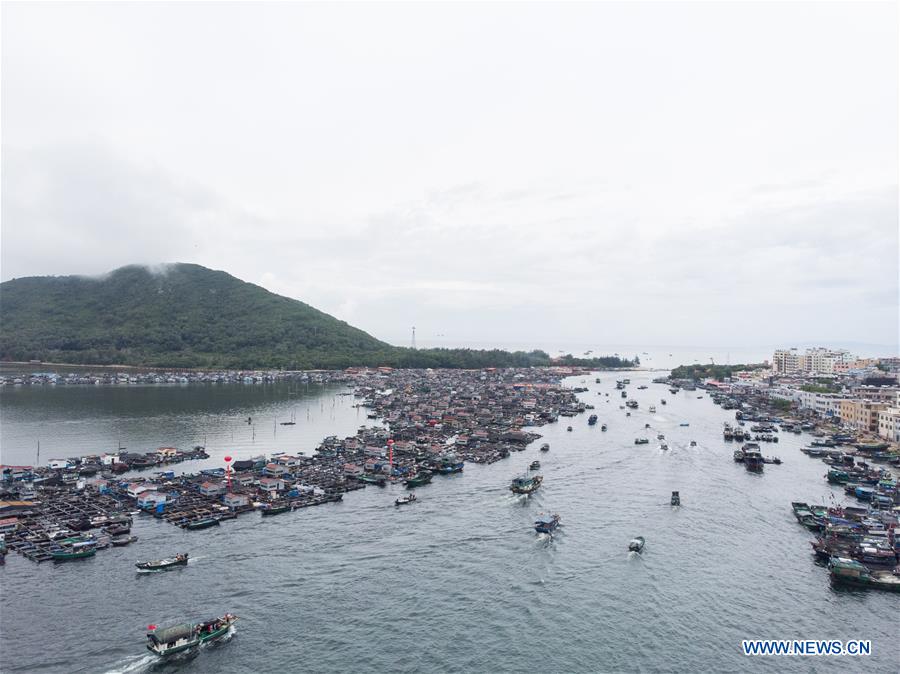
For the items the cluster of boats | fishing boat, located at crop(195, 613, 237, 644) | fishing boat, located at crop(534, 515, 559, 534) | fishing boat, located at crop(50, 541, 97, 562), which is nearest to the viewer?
fishing boat, located at crop(195, 613, 237, 644)

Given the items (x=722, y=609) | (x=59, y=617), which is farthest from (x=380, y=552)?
(x=722, y=609)

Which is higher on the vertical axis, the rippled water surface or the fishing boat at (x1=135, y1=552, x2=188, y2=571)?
the fishing boat at (x1=135, y1=552, x2=188, y2=571)

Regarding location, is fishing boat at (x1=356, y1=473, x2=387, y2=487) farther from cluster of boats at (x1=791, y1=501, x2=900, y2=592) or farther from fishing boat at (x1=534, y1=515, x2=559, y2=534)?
cluster of boats at (x1=791, y1=501, x2=900, y2=592)

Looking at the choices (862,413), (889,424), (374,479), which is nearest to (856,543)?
(374,479)

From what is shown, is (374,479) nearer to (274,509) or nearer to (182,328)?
(274,509)

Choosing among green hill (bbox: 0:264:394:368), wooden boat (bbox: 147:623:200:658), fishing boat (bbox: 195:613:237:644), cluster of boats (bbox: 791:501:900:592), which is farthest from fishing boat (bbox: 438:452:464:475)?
green hill (bbox: 0:264:394:368)


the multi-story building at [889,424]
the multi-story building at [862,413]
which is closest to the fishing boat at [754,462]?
the multi-story building at [889,424]
